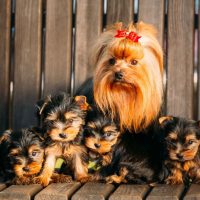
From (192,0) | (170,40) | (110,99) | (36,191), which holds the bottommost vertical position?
(36,191)

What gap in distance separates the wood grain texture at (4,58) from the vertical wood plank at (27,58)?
66 millimetres

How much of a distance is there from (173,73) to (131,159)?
90cm

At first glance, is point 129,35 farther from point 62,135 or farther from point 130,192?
point 130,192

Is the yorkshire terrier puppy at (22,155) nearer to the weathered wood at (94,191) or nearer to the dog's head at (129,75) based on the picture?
the weathered wood at (94,191)

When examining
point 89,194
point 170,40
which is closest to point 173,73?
point 170,40

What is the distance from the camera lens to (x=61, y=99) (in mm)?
3723

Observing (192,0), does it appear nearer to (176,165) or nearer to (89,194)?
(176,165)

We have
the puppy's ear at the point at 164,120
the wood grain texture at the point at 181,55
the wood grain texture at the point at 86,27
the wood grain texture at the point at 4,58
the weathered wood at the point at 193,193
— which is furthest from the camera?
the wood grain texture at the point at 4,58

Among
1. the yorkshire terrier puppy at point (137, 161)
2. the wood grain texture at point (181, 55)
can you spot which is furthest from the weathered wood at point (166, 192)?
the wood grain texture at point (181, 55)

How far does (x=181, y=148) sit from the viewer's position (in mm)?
3574

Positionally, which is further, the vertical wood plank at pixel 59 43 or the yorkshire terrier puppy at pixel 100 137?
the vertical wood plank at pixel 59 43

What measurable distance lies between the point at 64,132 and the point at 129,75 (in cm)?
50

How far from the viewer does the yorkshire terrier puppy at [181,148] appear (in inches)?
141

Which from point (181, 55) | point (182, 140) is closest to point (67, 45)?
A: point (181, 55)
